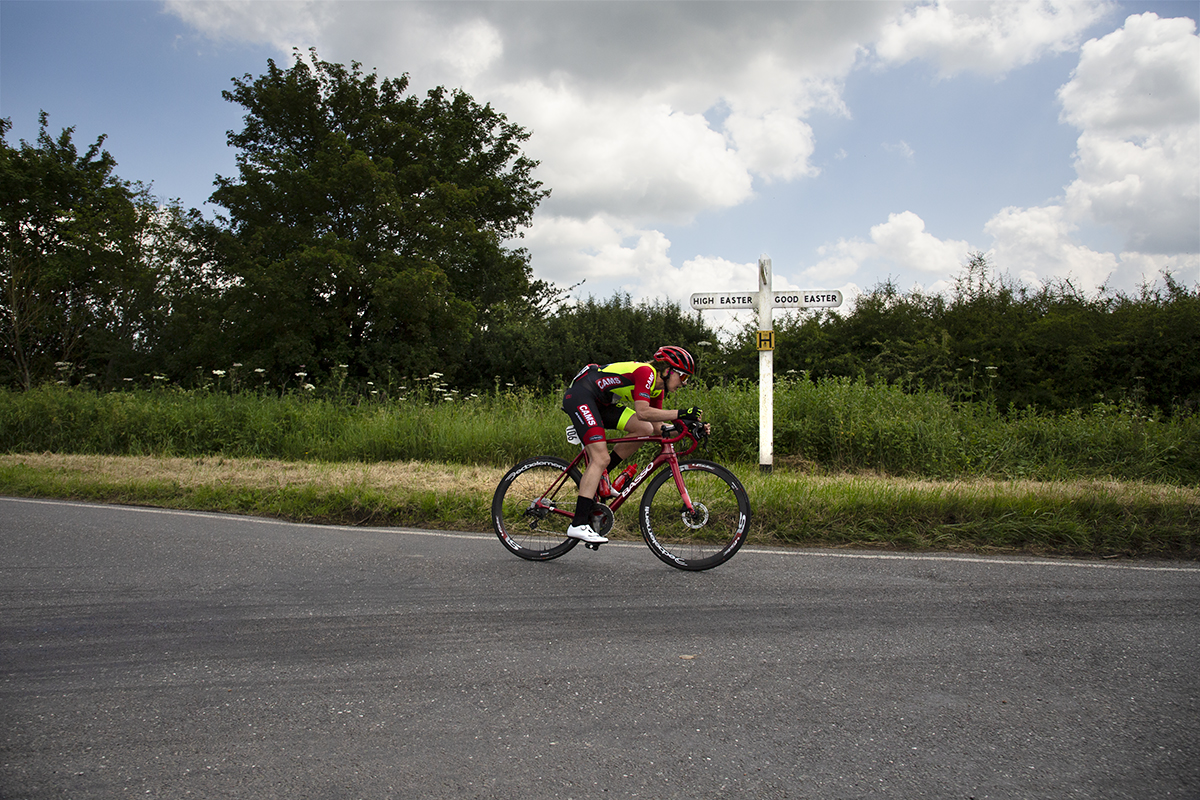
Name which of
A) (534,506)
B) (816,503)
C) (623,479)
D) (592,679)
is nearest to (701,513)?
(623,479)

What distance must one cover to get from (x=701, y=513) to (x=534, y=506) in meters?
1.39

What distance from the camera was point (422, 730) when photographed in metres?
2.95

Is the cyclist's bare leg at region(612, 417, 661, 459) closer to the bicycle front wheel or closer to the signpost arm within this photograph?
the bicycle front wheel

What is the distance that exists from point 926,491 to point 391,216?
73.0 feet

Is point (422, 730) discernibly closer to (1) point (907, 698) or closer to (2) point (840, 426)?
(1) point (907, 698)

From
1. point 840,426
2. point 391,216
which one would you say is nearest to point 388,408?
point 840,426

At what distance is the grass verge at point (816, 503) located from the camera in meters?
6.52

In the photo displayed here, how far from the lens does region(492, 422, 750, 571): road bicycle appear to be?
5.70 meters

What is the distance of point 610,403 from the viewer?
20.2 ft

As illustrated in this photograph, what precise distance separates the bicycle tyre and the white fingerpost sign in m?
4.42

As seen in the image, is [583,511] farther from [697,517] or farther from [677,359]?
[677,359]

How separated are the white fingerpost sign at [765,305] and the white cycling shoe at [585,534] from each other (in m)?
4.61

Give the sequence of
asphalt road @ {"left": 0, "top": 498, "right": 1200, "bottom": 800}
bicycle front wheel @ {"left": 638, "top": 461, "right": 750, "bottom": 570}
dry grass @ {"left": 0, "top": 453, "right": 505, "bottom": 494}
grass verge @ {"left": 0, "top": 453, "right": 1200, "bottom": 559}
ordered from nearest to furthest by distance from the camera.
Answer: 1. asphalt road @ {"left": 0, "top": 498, "right": 1200, "bottom": 800}
2. bicycle front wheel @ {"left": 638, "top": 461, "right": 750, "bottom": 570}
3. grass verge @ {"left": 0, "top": 453, "right": 1200, "bottom": 559}
4. dry grass @ {"left": 0, "top": 453, "right": 505, "bottom": 494}

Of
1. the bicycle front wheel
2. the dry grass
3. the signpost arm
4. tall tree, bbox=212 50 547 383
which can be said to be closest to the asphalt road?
the bicycle front wheel
